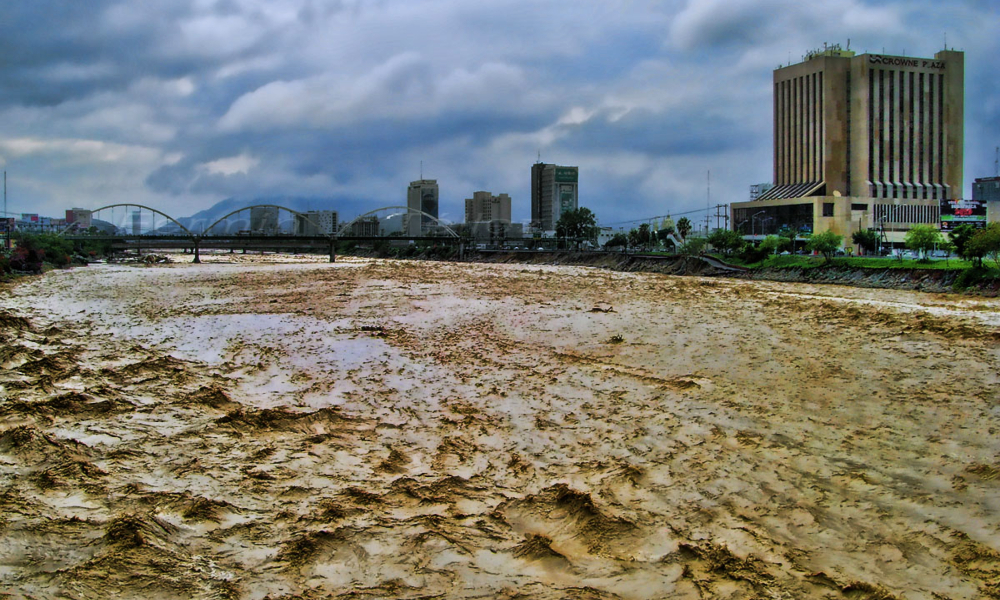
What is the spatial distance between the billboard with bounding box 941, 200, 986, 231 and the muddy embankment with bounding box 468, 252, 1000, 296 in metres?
61.2

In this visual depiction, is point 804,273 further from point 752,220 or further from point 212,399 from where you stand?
point 752,220

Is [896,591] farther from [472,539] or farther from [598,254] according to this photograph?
[598,254]

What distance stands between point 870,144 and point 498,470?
147 metres

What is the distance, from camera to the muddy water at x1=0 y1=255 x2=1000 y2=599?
6.14 metres

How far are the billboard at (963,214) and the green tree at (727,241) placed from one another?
174 feet

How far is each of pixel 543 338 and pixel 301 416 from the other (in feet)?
35.4

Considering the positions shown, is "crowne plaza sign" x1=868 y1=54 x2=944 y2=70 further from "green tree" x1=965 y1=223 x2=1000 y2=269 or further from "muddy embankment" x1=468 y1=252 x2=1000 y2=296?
"green tree" x1=965 y1=223 x2=1000 y2=269

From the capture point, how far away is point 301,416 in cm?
1147

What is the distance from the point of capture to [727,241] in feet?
277

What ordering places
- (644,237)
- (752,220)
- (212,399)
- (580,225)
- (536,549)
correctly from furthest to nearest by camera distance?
(580,225) < (644,237) < (752,220) < (212,399) < (536,549)

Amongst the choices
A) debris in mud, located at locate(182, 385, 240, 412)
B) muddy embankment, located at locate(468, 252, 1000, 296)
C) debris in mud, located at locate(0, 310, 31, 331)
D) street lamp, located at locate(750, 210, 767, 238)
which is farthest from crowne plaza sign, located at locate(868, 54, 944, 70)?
debris in mud, located at locate(182, 385, 240, 412)

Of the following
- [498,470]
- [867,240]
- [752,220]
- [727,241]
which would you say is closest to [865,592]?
[498,470]

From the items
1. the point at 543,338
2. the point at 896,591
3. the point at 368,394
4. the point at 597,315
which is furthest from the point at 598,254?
the point at 896,591

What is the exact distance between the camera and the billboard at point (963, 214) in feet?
376
